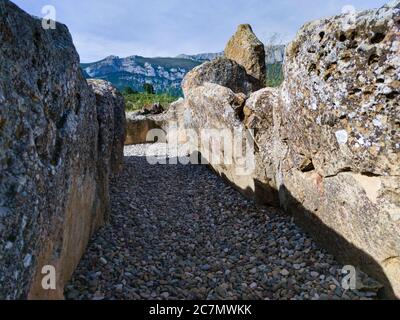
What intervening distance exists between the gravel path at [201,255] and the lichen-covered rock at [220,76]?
744 cm

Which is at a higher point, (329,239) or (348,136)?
(348,136)

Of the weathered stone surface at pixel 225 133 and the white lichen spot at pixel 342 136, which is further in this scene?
the weathered stone surface at pixel 225 133

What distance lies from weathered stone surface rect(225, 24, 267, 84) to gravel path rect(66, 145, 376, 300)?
1059 centimetres

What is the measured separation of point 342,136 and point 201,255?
2434 mm

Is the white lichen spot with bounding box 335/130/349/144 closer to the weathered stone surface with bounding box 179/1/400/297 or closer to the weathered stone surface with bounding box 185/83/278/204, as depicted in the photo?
the weathered stone surface with bounding box 179/1/400/297

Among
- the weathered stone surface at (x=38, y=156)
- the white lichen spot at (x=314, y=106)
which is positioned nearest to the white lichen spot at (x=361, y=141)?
the white lichen spot at (x=314, y=106)

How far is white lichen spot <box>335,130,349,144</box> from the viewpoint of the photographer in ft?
13.2

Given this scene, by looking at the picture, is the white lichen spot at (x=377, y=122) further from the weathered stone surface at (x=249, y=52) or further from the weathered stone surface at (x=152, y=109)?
the weathered stone surface at (x=152, y=109)

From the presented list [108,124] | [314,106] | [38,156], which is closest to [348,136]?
[314,106]

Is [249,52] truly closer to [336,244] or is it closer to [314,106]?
[314,106]

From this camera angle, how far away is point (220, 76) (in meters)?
14.1

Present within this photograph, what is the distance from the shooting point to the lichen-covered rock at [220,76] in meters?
13.9

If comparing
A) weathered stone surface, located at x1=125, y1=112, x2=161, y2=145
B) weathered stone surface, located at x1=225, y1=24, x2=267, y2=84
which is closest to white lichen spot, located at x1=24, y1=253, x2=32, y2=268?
weathered stone surface, located at x1=125, y1=112, x2=161, y2=145

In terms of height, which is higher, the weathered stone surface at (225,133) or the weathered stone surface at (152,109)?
the weathered stone surface at (152,109)
